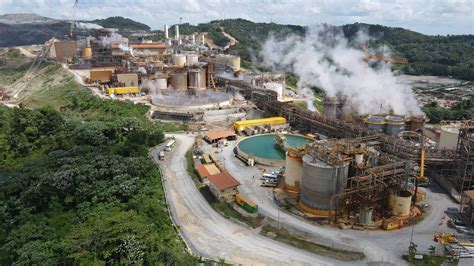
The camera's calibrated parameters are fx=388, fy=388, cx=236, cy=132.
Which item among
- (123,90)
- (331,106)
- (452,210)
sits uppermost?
(123,90)

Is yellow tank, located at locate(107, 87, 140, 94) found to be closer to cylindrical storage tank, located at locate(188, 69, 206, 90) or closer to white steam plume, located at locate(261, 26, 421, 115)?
cylindrical storage tank, located at locate(188, 69, 206, 90)

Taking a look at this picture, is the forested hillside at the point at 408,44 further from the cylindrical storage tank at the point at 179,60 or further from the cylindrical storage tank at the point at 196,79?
the cylindrical storage tank at the point at 196,79

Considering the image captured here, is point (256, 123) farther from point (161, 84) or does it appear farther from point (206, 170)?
point (161, 84)

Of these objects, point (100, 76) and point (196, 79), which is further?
point (100, 76)

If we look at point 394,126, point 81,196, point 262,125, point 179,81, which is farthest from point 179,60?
point 81,196

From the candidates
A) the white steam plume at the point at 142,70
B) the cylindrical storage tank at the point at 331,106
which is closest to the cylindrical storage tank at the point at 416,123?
the cylindrical storage tank at the point at 331,106

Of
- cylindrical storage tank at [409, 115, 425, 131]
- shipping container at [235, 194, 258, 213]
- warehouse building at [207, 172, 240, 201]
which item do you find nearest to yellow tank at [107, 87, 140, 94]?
warehouse building at [207, 172, 240, 201]
